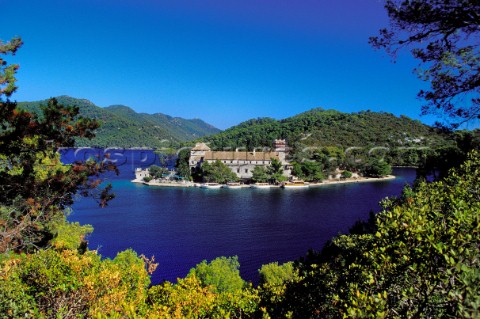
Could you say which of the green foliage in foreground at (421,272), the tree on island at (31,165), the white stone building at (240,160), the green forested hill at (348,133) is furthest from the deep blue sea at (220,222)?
the green forested hill at (348,133)

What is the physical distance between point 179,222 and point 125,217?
21.2 feet

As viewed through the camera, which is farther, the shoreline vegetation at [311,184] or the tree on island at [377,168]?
the tree on island at [377,168]

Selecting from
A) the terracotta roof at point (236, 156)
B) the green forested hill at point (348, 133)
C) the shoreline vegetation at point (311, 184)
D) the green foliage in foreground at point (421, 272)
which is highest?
the green forested hill at point (348, 133)

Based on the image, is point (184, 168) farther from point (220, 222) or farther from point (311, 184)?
point (220, 222)

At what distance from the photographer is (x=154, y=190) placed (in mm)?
51438

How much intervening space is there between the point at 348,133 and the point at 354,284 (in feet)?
365

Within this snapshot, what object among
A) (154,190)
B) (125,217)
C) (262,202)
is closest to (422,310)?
(125,217)

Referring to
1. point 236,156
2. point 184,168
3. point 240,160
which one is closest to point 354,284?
point 184,168

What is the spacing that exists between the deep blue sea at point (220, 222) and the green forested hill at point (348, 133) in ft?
140

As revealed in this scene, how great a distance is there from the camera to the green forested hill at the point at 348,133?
98812 mm

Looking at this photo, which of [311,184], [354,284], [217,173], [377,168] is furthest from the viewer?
[377,168]

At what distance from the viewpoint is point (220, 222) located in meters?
32.9

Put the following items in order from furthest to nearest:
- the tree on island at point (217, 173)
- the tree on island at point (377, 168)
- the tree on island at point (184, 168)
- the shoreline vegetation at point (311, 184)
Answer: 1. the tree on island at point (377, 168)
2. the tree on island at point (184, 168)
3. the tree on island at point (217, 173)
4. the shoreline vegetation at point (311, 184)

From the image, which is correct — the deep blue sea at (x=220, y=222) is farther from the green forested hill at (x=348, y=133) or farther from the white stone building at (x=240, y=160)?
the green forested hill at (x=348, y=133)
